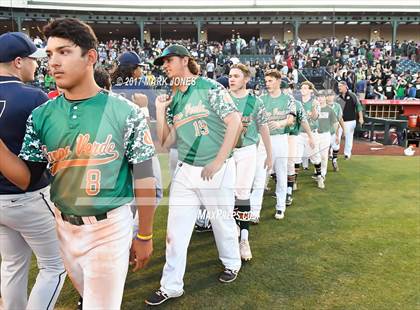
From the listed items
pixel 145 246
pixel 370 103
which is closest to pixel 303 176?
pixel 145 246

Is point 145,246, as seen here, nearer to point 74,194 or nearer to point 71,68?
point 74,194

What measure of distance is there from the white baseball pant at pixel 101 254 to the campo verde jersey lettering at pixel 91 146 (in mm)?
77

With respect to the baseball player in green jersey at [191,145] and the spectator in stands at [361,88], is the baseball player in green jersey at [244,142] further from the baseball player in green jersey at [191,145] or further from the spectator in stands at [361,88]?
the spectator in stands at [361,88]

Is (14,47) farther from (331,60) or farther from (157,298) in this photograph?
(331,60)

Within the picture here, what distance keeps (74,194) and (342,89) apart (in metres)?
9.71

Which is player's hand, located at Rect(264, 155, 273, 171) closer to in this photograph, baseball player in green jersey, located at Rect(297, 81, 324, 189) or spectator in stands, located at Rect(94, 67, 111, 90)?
spectator in stands, located at Rect(94, 67, 111, 90)

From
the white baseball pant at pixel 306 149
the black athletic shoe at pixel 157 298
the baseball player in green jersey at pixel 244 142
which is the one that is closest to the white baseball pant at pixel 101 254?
the black athletic shoe at pixel 157 298

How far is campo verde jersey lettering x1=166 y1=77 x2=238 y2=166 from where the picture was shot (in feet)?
10.3

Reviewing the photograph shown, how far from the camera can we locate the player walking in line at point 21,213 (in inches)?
92.7

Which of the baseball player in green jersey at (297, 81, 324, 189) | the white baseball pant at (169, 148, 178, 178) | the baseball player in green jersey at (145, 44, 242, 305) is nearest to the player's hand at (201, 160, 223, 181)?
the baseball player in green jersey at (145, 44, 242, 305)

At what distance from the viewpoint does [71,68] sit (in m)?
1.84

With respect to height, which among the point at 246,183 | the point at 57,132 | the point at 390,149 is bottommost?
the point at 390,149

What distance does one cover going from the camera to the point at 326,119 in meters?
8.03

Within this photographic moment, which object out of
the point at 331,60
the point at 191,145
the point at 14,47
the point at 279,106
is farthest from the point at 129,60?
the point at 331,60
